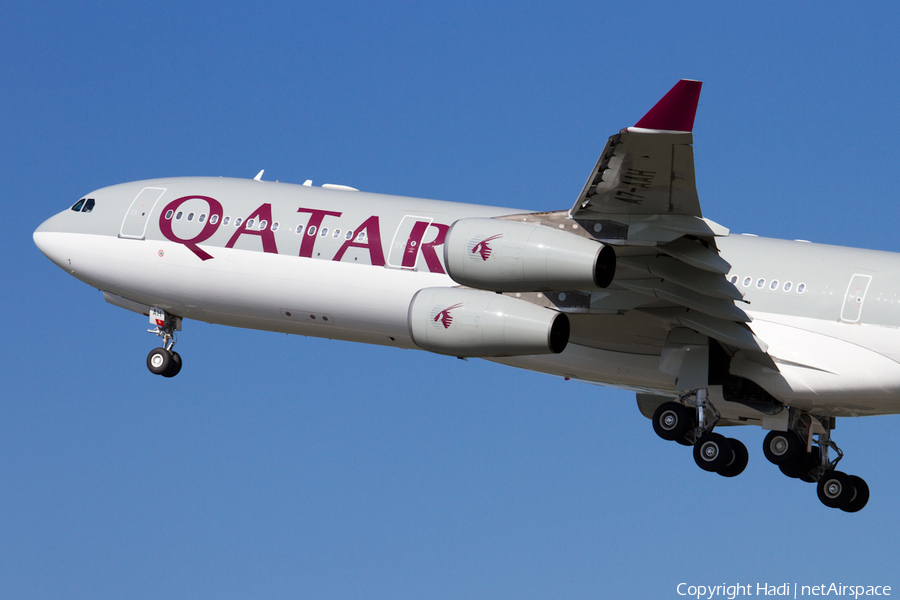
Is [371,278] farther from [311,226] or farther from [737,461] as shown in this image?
[737,461]

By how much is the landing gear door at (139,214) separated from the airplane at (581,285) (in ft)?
0.13

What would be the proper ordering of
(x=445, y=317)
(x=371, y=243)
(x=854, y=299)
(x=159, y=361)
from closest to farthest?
1. (x=445, y=317)
2. (x=854, y=299)
3. (x=371, y=243)
4. (x=159, y=361)

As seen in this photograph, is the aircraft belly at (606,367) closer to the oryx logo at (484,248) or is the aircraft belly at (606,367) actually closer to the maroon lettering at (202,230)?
the oryx logo at (484,248)

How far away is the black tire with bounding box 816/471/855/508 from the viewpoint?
24.3m

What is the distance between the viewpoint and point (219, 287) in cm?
2483

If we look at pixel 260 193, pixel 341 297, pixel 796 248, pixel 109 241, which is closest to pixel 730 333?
pixel 796 248

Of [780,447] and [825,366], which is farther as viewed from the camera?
[780,447]

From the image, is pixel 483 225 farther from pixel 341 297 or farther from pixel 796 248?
pixel 796 248

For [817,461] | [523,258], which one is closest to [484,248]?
[523,258]

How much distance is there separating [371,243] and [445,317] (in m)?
3.93

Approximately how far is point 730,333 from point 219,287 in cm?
1055

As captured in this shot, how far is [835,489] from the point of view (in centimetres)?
2428

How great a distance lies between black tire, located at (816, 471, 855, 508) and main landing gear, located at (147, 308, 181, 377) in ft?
47.0

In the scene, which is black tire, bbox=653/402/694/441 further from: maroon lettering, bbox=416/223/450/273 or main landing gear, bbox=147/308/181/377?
main landing gear, bbox=147/308/181/377
